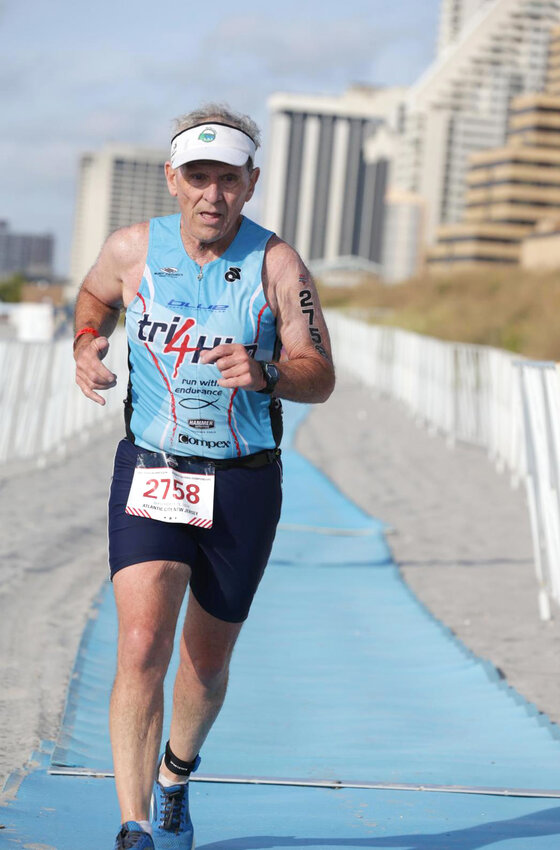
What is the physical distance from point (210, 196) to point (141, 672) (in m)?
1.22

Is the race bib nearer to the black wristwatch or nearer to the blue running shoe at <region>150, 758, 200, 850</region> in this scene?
the black wristwatch

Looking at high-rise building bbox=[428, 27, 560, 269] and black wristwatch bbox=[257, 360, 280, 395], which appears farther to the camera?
high-rise building bbox=[428, 27, 560, 269]

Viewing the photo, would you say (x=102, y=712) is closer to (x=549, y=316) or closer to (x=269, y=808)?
(x=269, y=808)

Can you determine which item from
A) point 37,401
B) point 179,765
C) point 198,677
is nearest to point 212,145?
point 198,677

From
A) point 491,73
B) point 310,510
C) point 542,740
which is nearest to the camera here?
point 542,740

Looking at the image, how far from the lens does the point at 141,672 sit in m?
3.42

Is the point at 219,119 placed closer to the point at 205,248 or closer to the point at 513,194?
the point at 205,248

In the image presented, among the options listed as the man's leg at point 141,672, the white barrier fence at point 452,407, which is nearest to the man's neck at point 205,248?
the man's leg at point 141,672

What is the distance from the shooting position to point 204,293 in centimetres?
360

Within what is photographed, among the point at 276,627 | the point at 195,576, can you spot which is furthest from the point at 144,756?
the point at 276,627

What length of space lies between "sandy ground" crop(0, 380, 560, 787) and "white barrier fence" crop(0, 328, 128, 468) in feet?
1.22

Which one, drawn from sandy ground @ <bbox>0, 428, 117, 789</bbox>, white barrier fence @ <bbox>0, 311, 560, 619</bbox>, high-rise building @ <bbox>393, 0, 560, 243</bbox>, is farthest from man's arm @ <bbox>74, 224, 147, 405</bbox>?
high-rise building @ <bbox>393, 0, 560, 243</bbox>

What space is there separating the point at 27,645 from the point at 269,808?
8.52ft

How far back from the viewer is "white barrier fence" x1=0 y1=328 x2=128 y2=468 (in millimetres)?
13398
